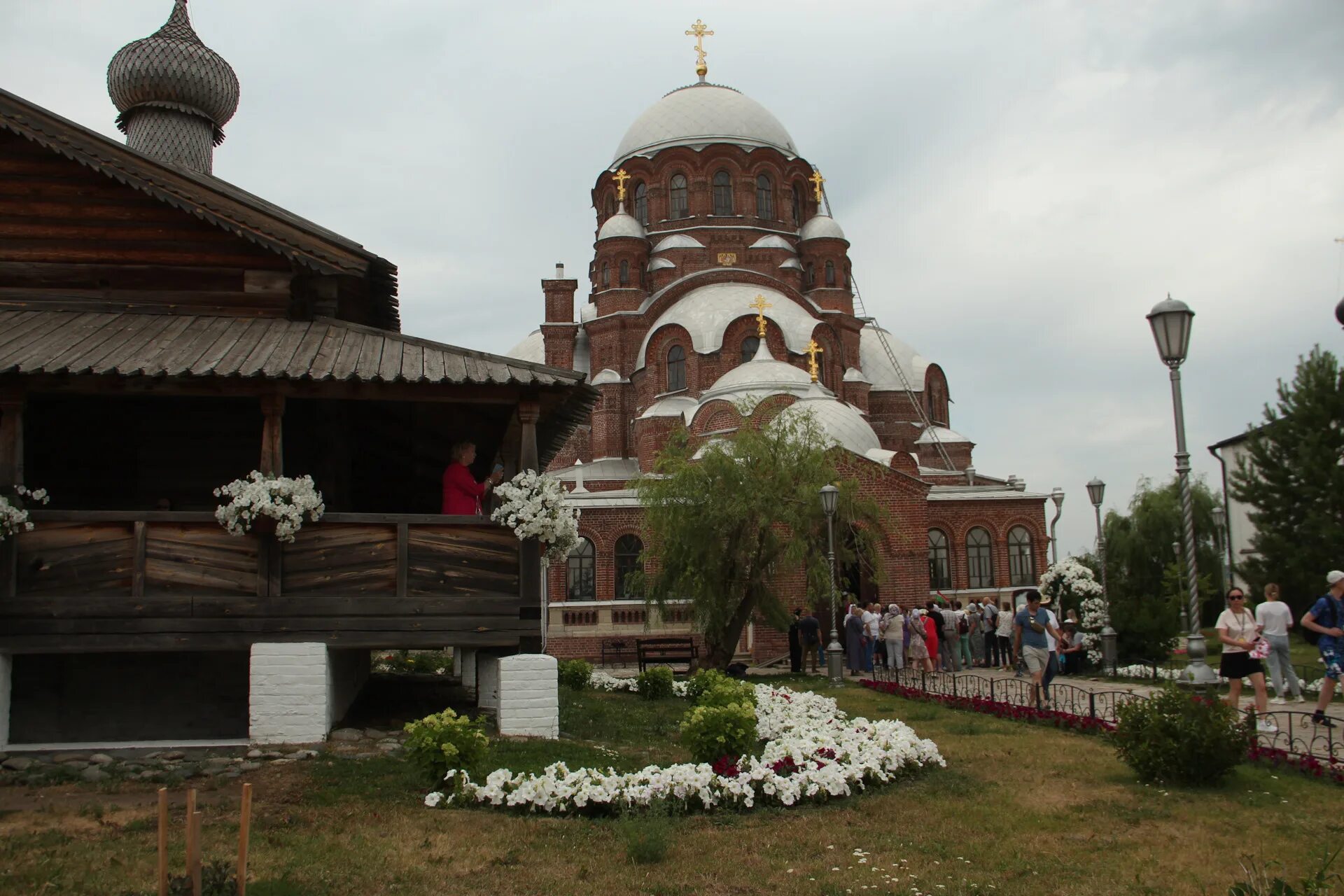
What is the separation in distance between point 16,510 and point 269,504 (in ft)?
6.38

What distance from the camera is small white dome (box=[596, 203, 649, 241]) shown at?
39594 millimetres

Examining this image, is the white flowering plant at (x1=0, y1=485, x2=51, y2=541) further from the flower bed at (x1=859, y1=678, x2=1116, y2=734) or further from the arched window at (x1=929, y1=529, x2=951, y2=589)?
the arched window at (x1=929, y1=529, x2=951, y2=589)

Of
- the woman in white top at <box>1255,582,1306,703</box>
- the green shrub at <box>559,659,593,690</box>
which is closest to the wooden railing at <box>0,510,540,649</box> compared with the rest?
the green shrub at <box>559,659,593,690</box>

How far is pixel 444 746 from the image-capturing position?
24.9 ft

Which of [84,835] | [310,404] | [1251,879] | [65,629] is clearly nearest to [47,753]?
[65,629]

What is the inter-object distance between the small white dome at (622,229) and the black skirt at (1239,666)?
3079cm

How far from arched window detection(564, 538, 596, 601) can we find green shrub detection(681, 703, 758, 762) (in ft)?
69.8

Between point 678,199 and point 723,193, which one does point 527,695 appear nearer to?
point 678,199

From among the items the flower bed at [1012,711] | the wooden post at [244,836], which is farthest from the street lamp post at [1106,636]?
the wooden post at [244,836]

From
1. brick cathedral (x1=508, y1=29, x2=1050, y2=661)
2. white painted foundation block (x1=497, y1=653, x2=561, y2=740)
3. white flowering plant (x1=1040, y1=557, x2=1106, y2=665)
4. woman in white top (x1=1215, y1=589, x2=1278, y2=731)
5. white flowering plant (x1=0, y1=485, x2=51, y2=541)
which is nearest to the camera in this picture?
white flowering plant (x1=0, y1=485, x2=51, y2=541)

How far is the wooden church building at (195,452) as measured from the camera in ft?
30.7

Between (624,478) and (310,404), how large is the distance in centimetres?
2424

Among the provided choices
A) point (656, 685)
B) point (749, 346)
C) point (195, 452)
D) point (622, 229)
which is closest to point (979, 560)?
point (749, 346)

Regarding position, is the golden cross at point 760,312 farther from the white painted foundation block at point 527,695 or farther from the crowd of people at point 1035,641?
the white painted foundation block at point 527,695
